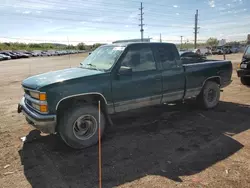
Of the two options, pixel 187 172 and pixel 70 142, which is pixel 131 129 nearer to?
pixel 70 142

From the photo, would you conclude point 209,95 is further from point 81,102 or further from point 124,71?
point 81,102

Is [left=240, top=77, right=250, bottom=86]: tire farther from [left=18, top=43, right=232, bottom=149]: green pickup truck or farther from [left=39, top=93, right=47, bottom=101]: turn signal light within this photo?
[left=39, top=93, right=47, bottom=101]: turn signal light

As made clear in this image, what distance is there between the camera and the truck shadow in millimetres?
3227

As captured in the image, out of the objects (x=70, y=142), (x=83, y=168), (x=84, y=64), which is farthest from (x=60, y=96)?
(x=84, y=64)

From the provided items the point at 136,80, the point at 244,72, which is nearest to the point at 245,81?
the point at 244,72

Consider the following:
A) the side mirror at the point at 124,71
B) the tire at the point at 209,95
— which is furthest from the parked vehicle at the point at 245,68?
the side mirror at the point at 124,71

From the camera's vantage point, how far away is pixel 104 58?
481 centimetres

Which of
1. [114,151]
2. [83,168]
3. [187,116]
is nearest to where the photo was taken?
[83,168]

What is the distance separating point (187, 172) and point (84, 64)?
3324 millimetres

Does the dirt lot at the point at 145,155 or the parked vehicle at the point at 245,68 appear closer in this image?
the dirt lot at the point at 145,155

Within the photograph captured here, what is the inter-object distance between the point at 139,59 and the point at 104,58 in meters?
0.79

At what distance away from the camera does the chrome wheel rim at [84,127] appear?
4100mm

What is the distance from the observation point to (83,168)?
342 cm

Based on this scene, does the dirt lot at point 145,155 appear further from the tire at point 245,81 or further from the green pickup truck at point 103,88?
the tire at point 245,81
